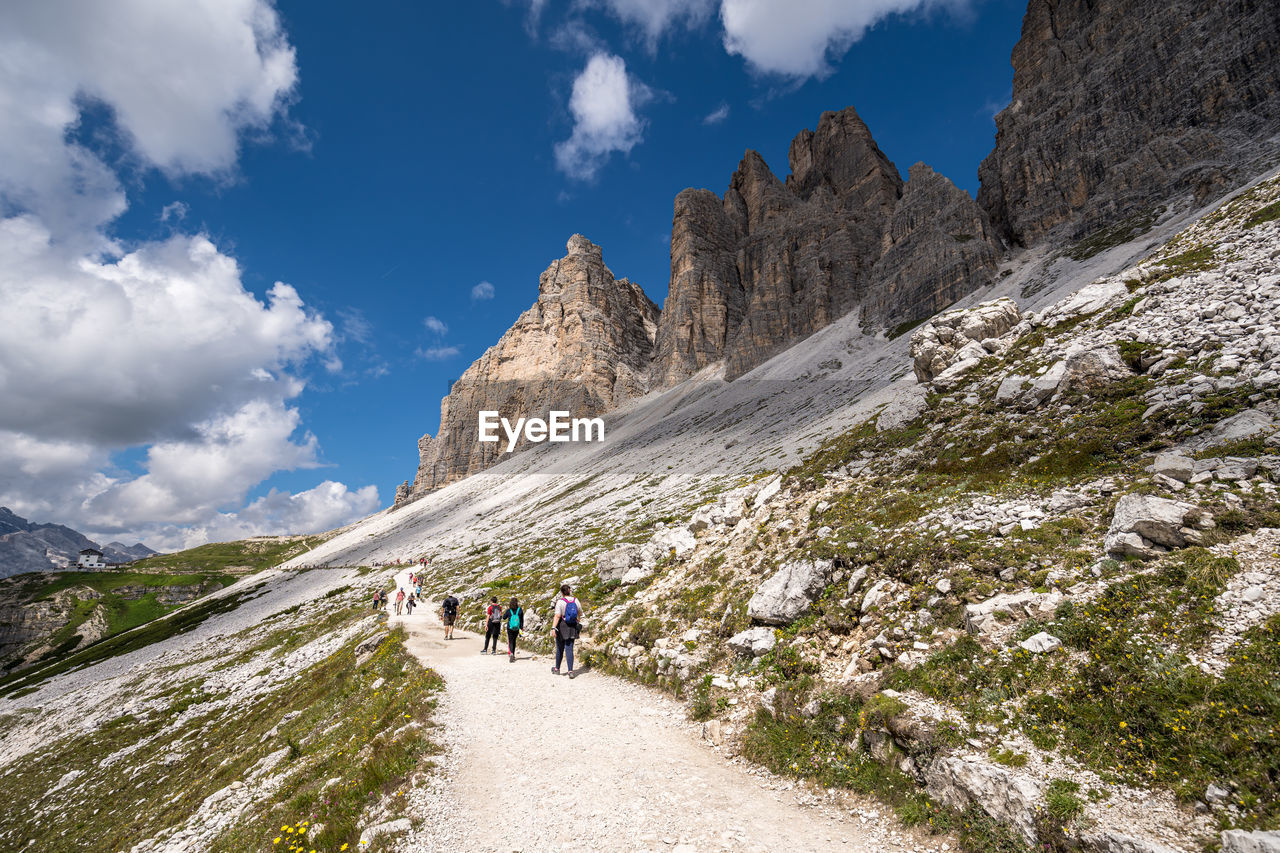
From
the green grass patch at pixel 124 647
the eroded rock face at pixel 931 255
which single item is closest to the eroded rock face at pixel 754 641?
the green grass patch at pixel 124 647

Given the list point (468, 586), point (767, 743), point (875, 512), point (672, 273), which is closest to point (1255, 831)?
point (767, 743)

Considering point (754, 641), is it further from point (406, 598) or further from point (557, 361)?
point (557, 361)

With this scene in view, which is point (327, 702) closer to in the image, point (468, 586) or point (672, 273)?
point (468, 586)

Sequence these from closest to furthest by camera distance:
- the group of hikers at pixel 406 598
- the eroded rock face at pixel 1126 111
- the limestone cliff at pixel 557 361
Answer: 1. the group of hikers at pixel 406 598
2. the eroded rock face at pixel 1126 111
3. the limestone cliff at pixel 557 361

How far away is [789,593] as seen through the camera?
1268 cm

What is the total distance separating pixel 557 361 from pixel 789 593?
172 meters

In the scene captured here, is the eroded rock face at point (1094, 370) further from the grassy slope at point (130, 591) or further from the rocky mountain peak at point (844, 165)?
the rocky mountain peak at point (844, 165)

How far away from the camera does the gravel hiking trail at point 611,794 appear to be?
695cm

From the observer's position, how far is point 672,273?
176m

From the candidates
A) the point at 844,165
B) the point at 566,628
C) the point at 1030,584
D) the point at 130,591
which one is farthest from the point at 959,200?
the point at 130,591

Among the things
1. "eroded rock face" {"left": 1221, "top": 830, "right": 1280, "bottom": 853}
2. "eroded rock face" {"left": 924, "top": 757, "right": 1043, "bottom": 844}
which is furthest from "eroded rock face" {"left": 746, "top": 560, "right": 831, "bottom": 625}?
"eroded rock face" {"left": 1221, "top": 830, "right": 1280, "bottom": 853}

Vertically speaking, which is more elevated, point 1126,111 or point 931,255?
point 1126,111

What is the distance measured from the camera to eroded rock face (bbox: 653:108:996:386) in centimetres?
9819

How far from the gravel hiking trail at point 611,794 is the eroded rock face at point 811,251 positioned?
9941cm
